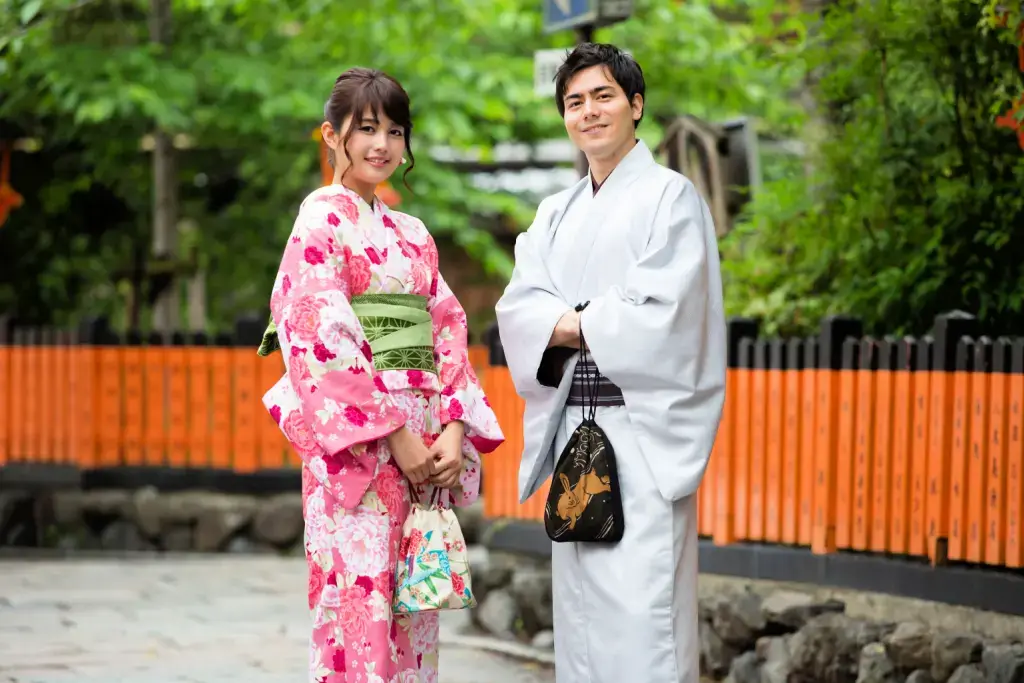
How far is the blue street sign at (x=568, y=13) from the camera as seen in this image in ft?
26.6

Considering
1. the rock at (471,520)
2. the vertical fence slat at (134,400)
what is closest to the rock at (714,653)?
the rock at (471,520)

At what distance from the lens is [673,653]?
408cm

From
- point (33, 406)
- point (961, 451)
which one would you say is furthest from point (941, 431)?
point (33, 406)

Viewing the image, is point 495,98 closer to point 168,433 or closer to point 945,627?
point 168,433

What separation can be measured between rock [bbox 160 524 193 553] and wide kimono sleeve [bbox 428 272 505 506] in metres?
7.46

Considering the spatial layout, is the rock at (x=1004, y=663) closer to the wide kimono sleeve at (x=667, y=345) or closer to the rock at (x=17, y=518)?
the wide kimono sleeve at (x=667, y=345)

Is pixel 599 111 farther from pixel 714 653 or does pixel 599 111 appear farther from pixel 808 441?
pixel 714 653

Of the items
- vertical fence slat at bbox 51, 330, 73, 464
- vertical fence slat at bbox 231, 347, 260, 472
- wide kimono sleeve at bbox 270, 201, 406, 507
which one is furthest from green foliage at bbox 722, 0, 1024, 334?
vertical fence slat at bbox 51, 330, 73, 464

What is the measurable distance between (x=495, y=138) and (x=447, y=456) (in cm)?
1213

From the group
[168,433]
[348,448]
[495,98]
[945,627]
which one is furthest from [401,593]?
[495,98]

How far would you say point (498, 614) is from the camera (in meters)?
7.96

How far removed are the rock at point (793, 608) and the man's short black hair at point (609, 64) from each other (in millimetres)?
2731

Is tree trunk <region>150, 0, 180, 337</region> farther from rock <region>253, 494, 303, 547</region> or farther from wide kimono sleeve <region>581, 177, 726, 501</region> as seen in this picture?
wide kimono sleeve <region>581, 177, 726, 501</region>

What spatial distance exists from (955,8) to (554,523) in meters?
3.56
